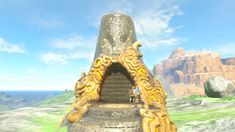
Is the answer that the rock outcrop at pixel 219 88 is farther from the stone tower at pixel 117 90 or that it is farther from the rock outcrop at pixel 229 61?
the rock outcrop at pixel 229 61

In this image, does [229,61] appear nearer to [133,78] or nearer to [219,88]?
[219,88]

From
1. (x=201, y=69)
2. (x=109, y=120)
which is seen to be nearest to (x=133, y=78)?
(x=109, y=120)

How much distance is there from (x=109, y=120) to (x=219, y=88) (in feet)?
78.3

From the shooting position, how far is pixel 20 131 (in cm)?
1795

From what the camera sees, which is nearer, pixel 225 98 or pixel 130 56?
pixel 130 56

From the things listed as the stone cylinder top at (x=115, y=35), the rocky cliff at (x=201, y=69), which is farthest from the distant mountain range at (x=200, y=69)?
the stone cylinder top at (x=115, y=35)

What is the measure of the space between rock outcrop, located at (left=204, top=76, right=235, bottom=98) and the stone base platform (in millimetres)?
22595

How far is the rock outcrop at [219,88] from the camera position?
29702mm

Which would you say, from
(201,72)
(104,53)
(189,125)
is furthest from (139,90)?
(201,72)

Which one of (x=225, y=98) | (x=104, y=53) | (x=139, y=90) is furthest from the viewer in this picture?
(x=225, y=98)

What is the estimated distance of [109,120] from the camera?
8.92 meters

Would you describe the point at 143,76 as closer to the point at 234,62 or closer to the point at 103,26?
the point at 103,26

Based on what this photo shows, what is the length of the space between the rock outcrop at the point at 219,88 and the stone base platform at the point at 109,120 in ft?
74.1

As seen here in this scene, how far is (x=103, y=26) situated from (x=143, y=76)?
134 inches
